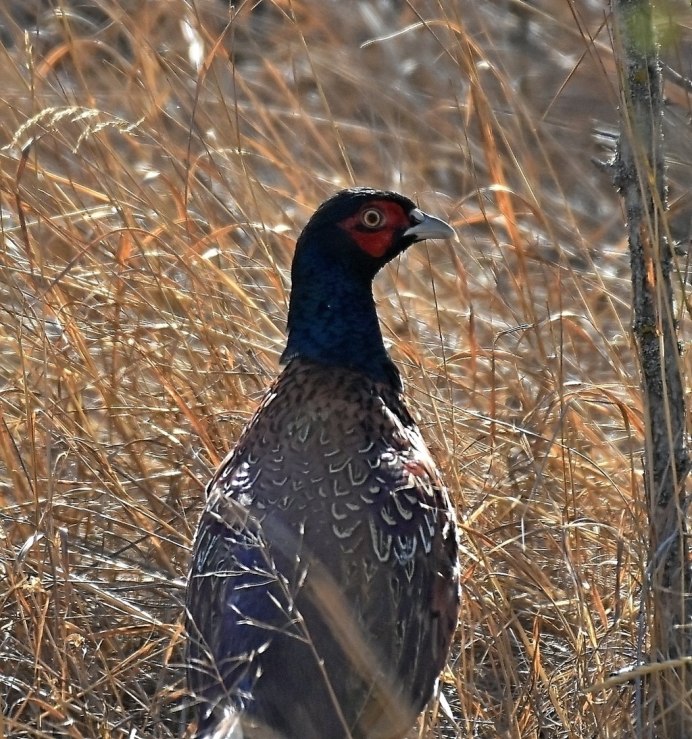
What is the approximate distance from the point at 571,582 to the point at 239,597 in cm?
96

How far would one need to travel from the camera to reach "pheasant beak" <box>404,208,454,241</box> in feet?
12.0

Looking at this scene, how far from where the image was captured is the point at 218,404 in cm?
397

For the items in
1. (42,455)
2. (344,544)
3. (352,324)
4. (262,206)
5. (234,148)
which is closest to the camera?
(344,544)

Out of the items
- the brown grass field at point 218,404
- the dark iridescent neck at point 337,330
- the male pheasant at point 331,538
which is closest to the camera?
the male pheasant at point 331,538

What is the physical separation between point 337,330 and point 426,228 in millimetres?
376

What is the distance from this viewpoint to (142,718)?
130 inches

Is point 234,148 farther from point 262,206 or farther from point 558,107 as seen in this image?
point 558,107

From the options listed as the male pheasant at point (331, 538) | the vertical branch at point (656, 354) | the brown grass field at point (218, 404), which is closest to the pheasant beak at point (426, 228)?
the male pheasant at point (331, 538)

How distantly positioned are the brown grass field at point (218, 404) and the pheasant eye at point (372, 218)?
0.28m

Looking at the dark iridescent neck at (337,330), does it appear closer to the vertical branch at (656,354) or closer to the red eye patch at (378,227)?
the red eye patch at (378,227)

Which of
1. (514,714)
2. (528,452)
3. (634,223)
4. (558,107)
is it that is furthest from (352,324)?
(558,107)

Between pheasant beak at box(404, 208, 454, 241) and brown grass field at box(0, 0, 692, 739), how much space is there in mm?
120

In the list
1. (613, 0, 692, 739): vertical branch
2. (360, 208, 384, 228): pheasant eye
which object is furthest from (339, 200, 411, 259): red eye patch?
(613, 0, 692, 739): vertical branch

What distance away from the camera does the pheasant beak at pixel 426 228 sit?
3.67 metres
